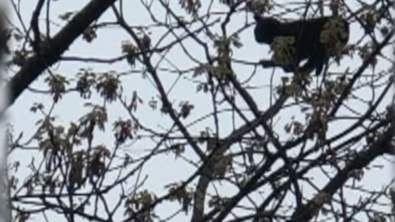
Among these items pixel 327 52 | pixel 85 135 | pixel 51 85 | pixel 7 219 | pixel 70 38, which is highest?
pixel 327 52

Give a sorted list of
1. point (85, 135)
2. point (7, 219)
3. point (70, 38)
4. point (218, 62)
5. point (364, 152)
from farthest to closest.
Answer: point (364, 152) < point (218, 62) < point (85, 135) < point (70, 38) < point (7, 219)

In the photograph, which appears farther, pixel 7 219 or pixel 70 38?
pixel 70 38

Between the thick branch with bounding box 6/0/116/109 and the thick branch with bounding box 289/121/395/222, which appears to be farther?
the thick branch with bounding box 289/121/395/222

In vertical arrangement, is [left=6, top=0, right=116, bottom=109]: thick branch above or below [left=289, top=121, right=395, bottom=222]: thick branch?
below

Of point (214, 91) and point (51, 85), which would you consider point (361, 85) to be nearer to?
point (214, 91)

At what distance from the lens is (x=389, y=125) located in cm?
465

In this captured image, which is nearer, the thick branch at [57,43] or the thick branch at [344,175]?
the thick branch at [57,43]

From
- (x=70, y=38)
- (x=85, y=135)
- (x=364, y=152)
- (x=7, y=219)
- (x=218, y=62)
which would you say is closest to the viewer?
(x=7, y=219)

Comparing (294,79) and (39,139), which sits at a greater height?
(294,79)

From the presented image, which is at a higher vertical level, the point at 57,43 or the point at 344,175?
the point at 344,175

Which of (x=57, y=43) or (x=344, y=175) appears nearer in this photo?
(x=57, y=43)

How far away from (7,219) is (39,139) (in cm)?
317

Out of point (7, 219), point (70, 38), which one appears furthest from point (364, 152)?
point (7, 219)

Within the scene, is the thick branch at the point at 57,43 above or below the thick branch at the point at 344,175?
below
